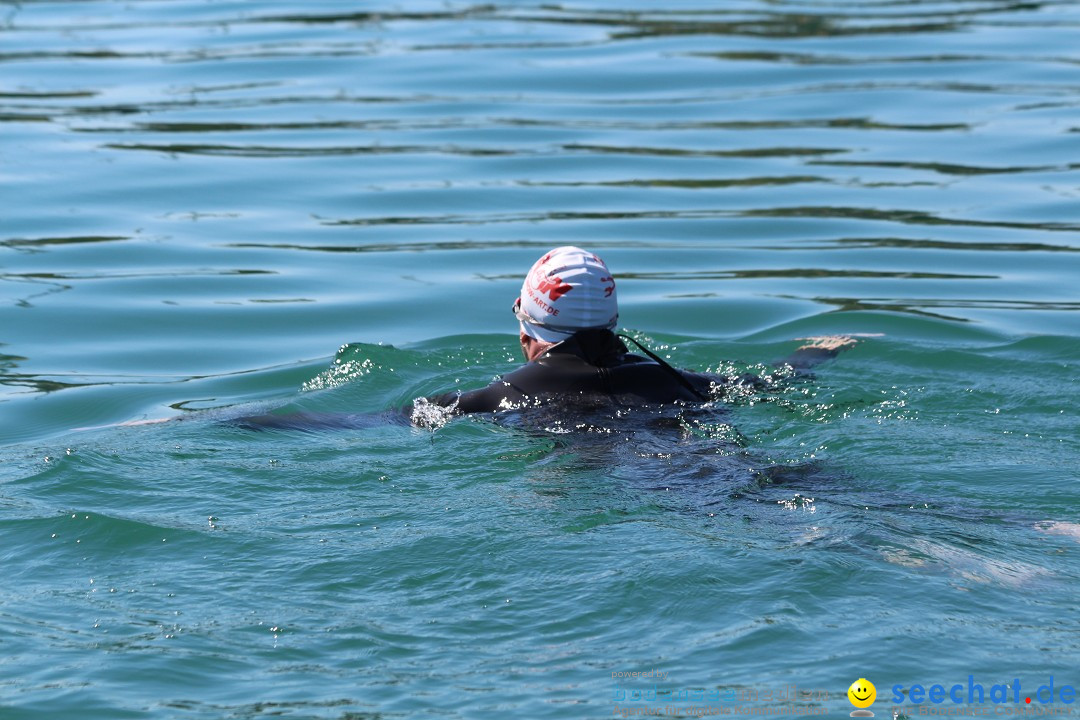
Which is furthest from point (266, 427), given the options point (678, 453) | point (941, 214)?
point (941, 214)

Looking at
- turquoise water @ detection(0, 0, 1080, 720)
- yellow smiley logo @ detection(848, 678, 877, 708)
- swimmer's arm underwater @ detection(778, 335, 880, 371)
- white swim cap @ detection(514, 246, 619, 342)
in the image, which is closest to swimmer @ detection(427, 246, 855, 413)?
white swim cap @ detection(514, 246, 619, 342)

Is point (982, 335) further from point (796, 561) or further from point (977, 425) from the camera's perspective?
point (796, 561)

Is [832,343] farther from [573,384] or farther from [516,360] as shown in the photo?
[573,384]

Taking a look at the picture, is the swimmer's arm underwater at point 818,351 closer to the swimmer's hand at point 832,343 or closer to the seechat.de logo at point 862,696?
the swimmer's hand at point 832,343

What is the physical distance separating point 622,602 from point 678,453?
5.28ft

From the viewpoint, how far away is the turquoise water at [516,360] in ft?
17.6

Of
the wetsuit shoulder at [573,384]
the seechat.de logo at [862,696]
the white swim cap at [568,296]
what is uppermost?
the white swim cap at [568,296]

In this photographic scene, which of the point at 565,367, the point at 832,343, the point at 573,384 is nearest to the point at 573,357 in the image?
the point at 565,367

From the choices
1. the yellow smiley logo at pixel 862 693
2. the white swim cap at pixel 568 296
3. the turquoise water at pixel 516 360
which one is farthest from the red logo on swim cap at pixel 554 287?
the yellow smiley logo at pixel 862 693

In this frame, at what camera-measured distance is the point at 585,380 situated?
7.60 metres

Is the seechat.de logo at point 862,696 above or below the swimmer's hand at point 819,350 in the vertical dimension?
below

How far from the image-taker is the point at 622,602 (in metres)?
5.61

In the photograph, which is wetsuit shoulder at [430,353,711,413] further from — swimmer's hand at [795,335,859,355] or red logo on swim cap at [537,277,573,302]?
swimmer's hand at [795,335,859,355]

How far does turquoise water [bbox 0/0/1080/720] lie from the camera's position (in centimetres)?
537
